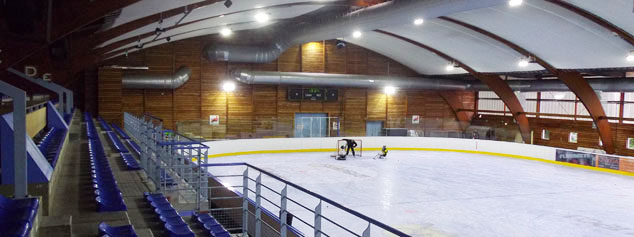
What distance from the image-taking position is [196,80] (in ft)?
91.9

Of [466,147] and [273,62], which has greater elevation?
[273,62]

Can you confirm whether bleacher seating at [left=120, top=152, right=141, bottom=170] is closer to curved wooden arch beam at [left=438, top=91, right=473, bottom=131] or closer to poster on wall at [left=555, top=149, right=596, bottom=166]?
poster on wall at [left=555, top=149, right=596, bottom=166]

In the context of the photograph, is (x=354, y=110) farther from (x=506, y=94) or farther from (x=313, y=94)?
(x=506, y=94)

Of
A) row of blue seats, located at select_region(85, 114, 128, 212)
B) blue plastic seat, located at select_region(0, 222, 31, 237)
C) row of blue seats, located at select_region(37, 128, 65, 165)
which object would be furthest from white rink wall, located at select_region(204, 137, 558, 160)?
blue plastic seat, located at select_region(0, 222, 31, 237)

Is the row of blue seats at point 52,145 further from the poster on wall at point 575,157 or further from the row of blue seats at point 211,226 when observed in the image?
the poster on wall at point 575,157

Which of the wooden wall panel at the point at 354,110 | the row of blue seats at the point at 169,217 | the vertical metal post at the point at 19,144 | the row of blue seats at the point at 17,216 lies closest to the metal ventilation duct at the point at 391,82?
the wooden wall panel at the point at 354,110

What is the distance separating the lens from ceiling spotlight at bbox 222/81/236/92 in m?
28.3

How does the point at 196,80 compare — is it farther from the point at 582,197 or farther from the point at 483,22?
the point at 582,197

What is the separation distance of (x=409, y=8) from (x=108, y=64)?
17.1 m

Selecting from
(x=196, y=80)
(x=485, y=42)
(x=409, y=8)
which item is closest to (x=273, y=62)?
(x=196, y=80)

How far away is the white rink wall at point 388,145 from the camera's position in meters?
24.8

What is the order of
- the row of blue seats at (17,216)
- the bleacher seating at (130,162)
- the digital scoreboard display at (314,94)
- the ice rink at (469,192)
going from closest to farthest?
1. the row of blue seats at (17,216)
2. the bleacher seating at (130,162)
3. the ice rink at (469,192)
4. the digital scoreboard display at (314,94)

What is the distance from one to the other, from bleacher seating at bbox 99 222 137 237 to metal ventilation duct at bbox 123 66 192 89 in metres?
21.3

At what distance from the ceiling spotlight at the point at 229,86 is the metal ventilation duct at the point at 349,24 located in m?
1.53
